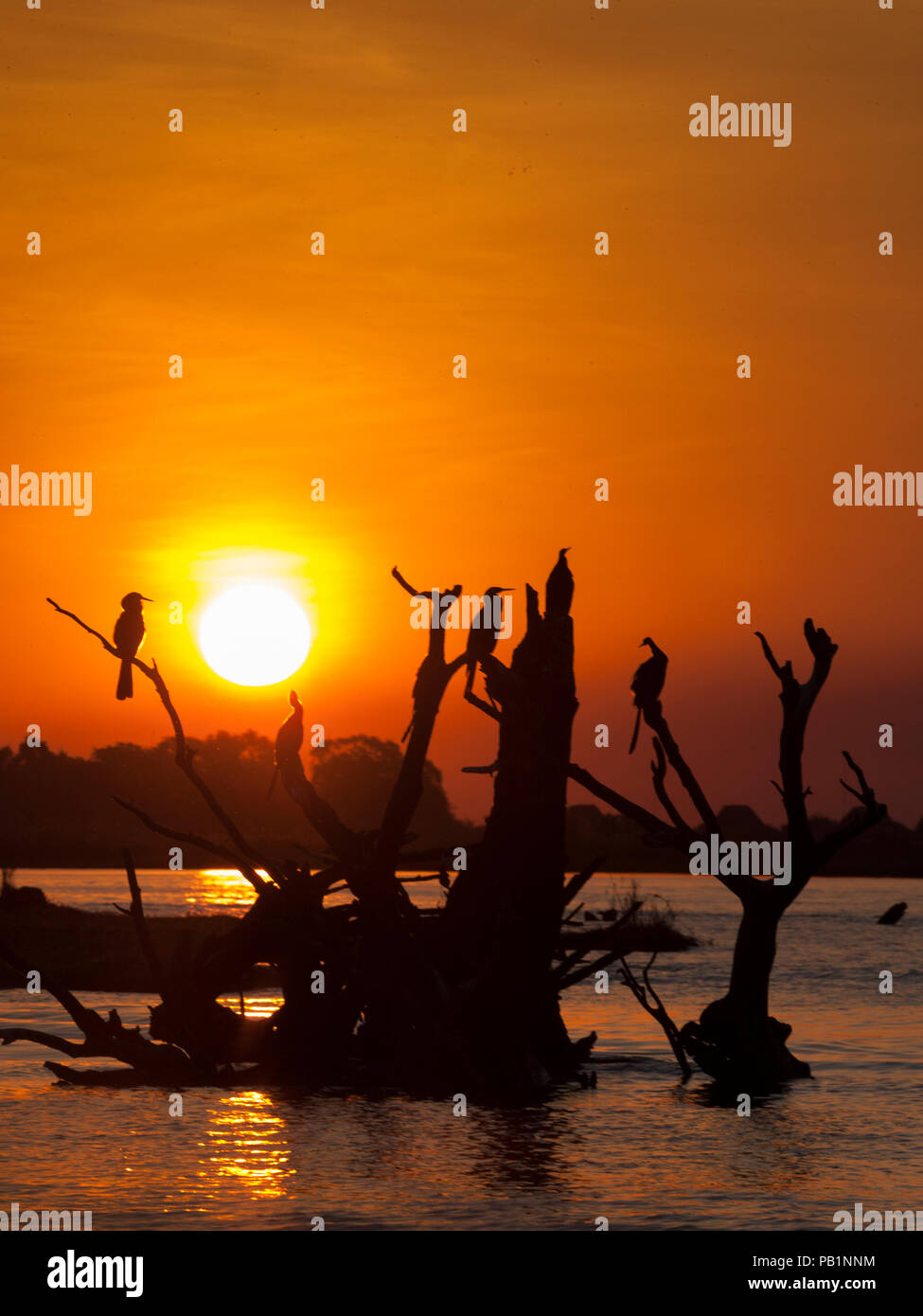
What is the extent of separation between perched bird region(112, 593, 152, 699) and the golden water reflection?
17.5 ft

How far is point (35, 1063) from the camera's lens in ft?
90.2

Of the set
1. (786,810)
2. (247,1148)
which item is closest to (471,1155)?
(247,1148)

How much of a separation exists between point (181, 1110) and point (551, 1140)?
17.0 ft

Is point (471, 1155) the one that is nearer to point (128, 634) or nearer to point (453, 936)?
point (453, 936)

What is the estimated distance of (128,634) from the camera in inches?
720

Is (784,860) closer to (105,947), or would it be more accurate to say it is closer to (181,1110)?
(181,1110)

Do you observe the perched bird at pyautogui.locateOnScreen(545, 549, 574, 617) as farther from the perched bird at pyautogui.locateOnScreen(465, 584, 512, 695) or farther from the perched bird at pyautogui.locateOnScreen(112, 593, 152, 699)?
the perched bird at pyautogui.locateOnScreen(112, 593, 152, 699)

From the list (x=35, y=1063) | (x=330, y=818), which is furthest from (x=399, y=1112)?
(x=35, y=1063)

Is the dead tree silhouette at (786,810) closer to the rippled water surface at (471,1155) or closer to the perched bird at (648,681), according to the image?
the perched bird at (648,681)

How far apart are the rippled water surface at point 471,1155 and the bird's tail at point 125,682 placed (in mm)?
5186

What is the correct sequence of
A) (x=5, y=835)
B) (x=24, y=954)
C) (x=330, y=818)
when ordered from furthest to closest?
(x=5, y=835) < (x=24, y=954) < (x=330, y=818)

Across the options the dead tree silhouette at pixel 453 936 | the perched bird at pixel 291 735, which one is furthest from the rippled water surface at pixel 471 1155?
the perched bird at pixel 291 735

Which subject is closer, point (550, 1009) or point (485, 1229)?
point (485, 1229)

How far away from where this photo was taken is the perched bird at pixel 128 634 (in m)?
18.2
